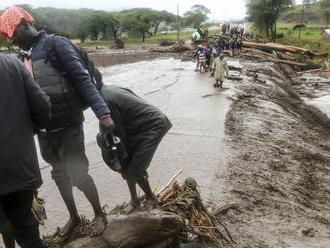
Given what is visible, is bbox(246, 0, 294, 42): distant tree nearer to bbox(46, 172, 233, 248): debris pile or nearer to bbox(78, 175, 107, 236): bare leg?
bbox(46, 172, 233, 248): debris pile

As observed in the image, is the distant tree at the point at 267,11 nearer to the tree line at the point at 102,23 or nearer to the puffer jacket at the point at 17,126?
the tree line at the point at 102,23

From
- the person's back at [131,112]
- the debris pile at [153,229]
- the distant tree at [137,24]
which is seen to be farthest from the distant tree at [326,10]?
the person's back at [131,112]

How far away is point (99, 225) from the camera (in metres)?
4.01

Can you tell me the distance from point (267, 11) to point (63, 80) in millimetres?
55744

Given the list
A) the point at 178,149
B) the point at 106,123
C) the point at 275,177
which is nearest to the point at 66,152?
the point at 106,123

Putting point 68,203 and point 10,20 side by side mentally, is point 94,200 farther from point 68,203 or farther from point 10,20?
point 10,20

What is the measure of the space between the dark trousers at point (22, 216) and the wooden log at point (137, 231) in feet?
1.81

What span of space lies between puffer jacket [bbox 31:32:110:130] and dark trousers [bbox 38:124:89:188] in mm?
92

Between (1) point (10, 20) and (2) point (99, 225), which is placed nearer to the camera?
(1) point (10, 20)

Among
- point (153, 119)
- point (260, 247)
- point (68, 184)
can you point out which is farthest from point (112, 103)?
point (260, 247)

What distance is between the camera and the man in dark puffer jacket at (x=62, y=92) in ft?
11.8

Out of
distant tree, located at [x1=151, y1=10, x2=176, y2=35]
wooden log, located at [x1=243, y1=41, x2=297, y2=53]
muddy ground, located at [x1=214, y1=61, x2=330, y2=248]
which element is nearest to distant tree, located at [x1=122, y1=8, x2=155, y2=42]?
distant tree, located at [x1=151, y1=10, x2=176, y2=35]

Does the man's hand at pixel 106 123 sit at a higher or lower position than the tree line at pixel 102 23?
higher

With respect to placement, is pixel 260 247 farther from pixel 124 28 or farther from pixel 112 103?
pixel 124 28
